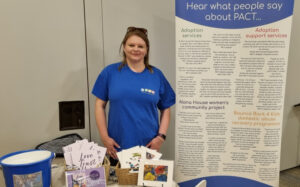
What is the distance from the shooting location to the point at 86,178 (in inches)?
45.7

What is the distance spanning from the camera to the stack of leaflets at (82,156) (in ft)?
3.94

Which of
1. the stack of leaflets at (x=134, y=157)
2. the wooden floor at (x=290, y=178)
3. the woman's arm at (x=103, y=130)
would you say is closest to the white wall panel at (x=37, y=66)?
the woman's arm at (x=103, y=130)

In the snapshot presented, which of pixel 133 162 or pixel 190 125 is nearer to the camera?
pixel 133 162

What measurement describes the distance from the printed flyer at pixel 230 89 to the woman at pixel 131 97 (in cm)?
22

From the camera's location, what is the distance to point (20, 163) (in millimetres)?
1051

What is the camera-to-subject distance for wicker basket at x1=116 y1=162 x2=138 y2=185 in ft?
4.02

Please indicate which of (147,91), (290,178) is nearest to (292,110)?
(290,178)

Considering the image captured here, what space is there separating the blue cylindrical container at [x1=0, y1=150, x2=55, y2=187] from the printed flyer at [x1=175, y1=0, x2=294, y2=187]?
3.14ft

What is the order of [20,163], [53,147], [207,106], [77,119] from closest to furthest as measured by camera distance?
[20,163], [207,106], [53,147], [77,119]

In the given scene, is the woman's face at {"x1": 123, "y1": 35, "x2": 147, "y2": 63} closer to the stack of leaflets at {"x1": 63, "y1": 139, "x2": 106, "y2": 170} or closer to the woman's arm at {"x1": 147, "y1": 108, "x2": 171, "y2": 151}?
the woman's arm at {"x1": 147, "y1": 108, "x2": 171, "y2": 151}

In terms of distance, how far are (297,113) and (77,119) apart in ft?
8.60

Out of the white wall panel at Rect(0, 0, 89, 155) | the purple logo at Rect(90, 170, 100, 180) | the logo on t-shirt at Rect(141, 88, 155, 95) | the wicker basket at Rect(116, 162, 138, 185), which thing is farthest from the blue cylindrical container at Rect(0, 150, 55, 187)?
the white wall panel at Rect(0, 0, 89, 155)

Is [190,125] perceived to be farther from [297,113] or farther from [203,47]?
[297,113]

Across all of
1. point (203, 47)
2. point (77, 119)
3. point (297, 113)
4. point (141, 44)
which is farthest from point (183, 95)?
point (297, 113)
